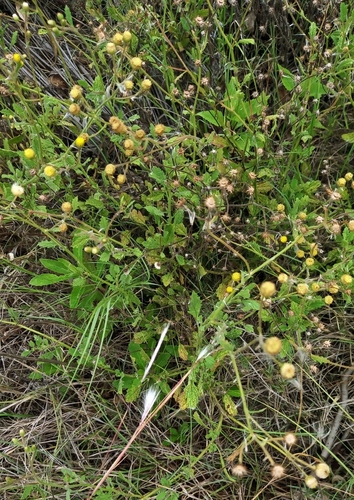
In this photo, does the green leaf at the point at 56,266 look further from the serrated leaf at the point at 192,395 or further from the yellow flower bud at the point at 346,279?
the yellow flower bud at the point at 346,279

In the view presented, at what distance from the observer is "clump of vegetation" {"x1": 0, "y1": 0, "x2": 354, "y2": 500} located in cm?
157

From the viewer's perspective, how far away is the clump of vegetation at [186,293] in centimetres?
157

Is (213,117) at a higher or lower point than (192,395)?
higher

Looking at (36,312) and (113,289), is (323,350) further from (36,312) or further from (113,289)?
(36,312)

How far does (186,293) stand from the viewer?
1.75 m

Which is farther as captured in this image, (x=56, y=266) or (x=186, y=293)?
(x=186, y=293)

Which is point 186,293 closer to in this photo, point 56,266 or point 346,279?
point 56,266

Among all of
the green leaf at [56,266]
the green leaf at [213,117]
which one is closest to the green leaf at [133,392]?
the green leaf at [56,266]

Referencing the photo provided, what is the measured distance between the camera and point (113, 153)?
6.63ft

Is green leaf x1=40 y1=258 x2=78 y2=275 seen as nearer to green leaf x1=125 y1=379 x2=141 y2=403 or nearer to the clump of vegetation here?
the clump of vegetation

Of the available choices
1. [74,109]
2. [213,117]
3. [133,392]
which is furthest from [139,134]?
[133,392]

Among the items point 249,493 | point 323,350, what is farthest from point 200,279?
point 249,493

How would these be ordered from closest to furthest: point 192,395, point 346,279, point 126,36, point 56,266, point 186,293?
point 126,36 → point 346,279 → point 192,395 → point 56,266 → point 186,293

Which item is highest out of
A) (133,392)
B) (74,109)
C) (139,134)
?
(74,109)
